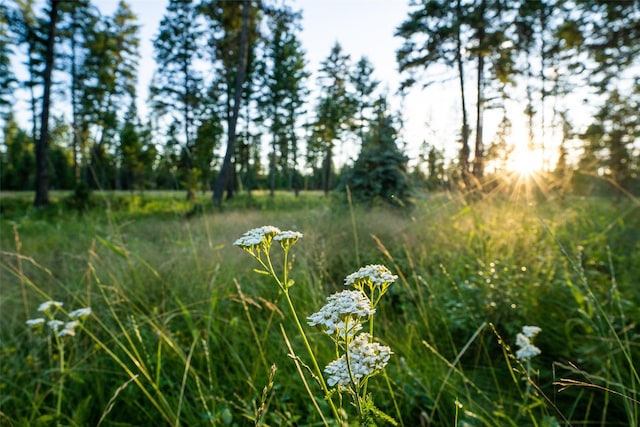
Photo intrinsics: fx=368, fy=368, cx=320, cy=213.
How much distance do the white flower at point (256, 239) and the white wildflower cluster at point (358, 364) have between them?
0.25 metres

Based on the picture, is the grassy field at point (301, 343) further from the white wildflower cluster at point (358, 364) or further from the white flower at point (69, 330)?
the white wildflower cluster at point (358, 364)

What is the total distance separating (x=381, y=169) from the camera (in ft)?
28.0

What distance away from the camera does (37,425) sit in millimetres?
1605

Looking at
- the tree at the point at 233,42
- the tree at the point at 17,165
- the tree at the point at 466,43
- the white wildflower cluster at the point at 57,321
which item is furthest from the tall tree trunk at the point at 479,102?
the tree at the point at 17,165

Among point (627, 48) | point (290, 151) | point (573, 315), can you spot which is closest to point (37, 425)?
point (573, 315)

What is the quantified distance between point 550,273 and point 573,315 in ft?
1.21

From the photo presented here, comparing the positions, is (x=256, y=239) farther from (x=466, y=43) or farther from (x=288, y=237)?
(x=466, y=43)

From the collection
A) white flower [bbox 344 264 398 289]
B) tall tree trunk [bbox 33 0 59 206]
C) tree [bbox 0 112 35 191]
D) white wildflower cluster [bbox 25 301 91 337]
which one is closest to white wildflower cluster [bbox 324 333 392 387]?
white flower [bbox 344 264 398 289]

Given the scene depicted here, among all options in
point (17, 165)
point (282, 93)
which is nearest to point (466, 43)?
point (282, 93)

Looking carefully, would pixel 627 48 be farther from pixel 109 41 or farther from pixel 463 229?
pixel 109 41

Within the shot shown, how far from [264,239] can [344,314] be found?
0.74 feet

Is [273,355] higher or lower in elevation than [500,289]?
lower

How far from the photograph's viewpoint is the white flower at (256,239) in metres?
0.67

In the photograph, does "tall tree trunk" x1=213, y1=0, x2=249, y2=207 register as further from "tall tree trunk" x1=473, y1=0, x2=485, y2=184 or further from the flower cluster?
the flower cluster
